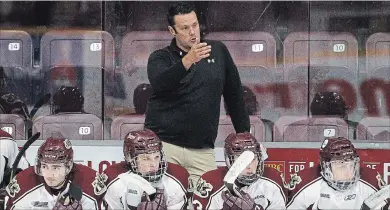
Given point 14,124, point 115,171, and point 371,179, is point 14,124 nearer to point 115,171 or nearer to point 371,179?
point 115,171

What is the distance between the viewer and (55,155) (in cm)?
535

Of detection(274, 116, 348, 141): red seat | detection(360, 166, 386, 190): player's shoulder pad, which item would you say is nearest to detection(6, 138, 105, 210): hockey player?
detection(360, 166, 386, 190): player's shoulder pad

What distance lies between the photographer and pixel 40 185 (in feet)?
17.9

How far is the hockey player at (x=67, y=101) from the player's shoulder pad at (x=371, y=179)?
200 centimetres

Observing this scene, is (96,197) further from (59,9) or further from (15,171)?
(59,9)

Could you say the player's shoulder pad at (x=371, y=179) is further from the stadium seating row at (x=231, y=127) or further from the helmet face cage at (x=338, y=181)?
the stadium seating row at (x=231, y=127)

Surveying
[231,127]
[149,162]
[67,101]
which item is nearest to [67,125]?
[67,101]

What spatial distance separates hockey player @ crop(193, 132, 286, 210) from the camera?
534 cm

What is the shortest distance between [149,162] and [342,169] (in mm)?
875

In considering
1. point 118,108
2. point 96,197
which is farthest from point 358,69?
point 96,197

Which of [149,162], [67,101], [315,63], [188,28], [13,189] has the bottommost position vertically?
[13,189]

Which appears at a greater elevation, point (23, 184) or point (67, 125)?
point (67, 125)

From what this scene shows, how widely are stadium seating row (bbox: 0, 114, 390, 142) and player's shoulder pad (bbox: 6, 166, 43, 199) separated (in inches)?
50.5

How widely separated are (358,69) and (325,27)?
0.30m
